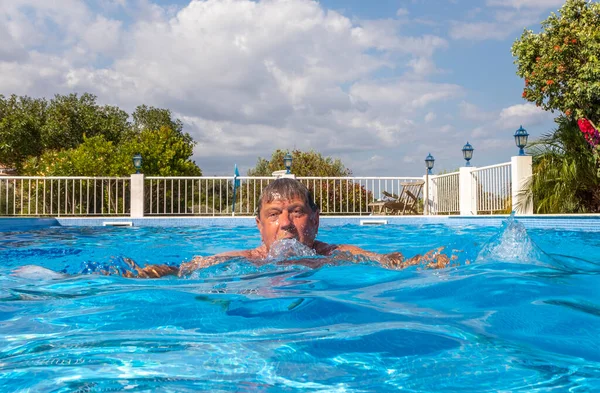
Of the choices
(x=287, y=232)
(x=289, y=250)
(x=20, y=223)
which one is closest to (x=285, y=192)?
(x=287, y=232)

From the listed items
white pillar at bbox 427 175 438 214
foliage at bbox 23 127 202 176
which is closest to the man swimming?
white pillar at bbox 427 175 438 214

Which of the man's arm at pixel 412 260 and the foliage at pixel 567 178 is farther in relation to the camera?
the foliage at pixel 567 178

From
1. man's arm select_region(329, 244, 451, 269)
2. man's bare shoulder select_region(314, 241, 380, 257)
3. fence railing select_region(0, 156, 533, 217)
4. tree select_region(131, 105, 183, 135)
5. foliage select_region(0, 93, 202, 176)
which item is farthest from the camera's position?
tree select_region(131, 105, 183, 135)

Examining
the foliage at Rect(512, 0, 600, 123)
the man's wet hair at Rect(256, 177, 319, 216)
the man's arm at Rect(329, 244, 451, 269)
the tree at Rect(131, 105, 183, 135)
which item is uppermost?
the tree at Rect(131, 105, 183, 135)

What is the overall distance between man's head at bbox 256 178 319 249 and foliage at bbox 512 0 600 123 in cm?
1044

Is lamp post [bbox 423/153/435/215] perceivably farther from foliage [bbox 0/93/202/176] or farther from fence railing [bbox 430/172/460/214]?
foliage [bbox 0/93/202/176]

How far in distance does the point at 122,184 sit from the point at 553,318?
1444 centimetres

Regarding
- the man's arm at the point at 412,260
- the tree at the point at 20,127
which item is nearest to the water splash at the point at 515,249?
the man's arm at the point at 412,260

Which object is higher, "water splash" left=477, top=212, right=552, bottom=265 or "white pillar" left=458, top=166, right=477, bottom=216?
"white pillar" left=458, top=166, right=477, bottom=216

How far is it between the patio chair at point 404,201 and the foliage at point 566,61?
384cm

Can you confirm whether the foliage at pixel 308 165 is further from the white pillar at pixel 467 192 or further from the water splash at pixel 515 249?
the water splash at pixel 515 249

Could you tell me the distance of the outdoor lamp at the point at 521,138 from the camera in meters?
12.1

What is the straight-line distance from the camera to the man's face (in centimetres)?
333

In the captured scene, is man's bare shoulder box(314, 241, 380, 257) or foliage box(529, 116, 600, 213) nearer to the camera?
man's bare shoulder box(314, 241, 380, 257)
